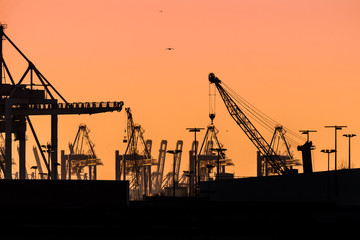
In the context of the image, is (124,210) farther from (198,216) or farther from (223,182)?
(223,182)

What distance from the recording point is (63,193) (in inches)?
4946

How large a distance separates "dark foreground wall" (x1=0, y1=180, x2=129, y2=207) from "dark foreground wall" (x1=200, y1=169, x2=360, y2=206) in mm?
20709

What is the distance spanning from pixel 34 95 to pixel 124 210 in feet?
266

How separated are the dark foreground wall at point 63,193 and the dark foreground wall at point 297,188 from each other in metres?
20.7

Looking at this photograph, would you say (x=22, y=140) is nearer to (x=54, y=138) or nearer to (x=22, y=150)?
(x=22, y=150)

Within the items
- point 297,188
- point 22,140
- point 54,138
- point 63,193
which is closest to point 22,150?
point 22,140

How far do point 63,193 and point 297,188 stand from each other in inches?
1803

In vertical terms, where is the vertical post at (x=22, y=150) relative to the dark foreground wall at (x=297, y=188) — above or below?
above

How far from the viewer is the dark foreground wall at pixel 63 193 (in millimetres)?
122812

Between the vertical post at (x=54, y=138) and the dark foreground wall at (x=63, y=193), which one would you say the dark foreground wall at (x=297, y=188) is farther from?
the vertical post at (x=54, y=138)

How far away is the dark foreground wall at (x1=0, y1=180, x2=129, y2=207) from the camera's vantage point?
123 meters

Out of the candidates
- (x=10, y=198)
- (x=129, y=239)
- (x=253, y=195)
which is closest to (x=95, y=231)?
(x=129, y=239)

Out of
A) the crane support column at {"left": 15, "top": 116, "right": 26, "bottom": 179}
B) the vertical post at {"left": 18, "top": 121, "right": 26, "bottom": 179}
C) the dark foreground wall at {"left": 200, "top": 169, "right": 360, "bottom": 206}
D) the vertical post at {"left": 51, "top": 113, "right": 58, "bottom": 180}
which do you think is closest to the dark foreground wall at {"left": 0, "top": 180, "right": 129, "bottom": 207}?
the dark foreground wall at {"left": 200, "top": 169, "right": 360, "bottom": 206}

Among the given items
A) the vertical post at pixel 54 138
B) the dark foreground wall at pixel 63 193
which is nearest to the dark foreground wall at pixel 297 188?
the dark foreground wall at pixel 63 193
